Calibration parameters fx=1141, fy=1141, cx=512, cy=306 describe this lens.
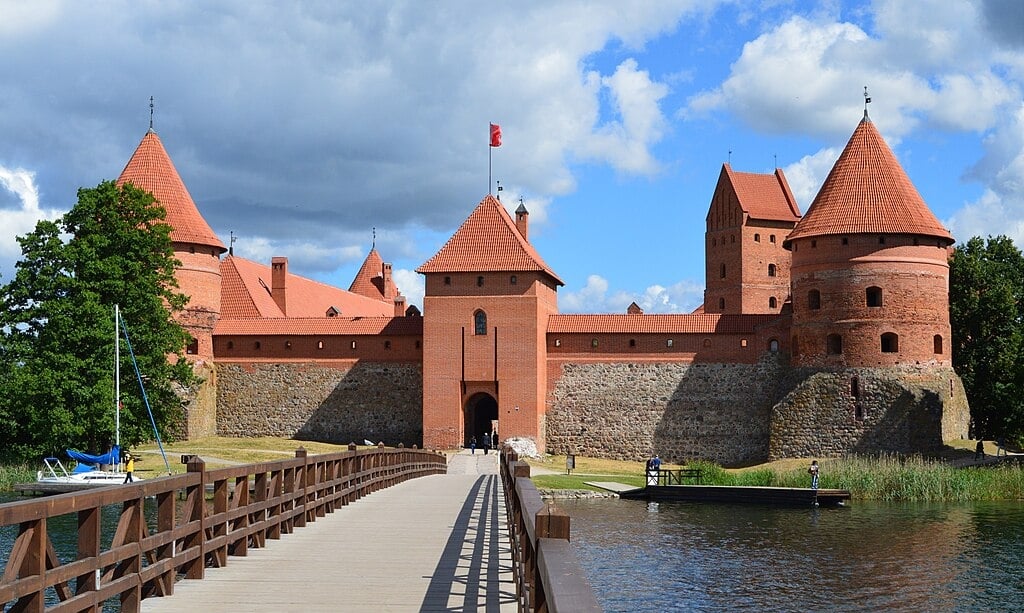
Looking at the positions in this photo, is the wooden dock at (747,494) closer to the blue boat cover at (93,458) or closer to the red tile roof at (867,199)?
the red tile roof at (867,199)

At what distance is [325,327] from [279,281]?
8.42m

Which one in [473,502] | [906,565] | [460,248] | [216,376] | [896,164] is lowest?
[906,565]

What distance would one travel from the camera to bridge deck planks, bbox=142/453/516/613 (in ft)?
23.2

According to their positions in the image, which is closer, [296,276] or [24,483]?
[24,483]

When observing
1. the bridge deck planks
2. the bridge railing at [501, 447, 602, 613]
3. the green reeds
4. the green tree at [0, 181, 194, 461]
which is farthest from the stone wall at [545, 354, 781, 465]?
the bridge railing at [501, 447, 602, 613]

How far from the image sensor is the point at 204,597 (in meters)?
7.19

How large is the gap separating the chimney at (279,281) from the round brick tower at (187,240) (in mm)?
7634

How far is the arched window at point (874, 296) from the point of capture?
34125 millimetres

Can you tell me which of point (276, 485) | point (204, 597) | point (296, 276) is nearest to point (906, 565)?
point (276, 485)

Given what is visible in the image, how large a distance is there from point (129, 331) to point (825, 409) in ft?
65.6

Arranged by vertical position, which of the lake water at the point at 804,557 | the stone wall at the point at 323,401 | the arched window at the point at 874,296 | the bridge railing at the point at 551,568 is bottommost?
the lake water at the point at 804,557

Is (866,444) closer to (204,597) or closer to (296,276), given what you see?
(296,276)

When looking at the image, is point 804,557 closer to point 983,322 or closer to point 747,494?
point 747,494

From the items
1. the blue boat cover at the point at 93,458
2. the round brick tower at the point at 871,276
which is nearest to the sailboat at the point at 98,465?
the blue boat cover at the point at 93,458
